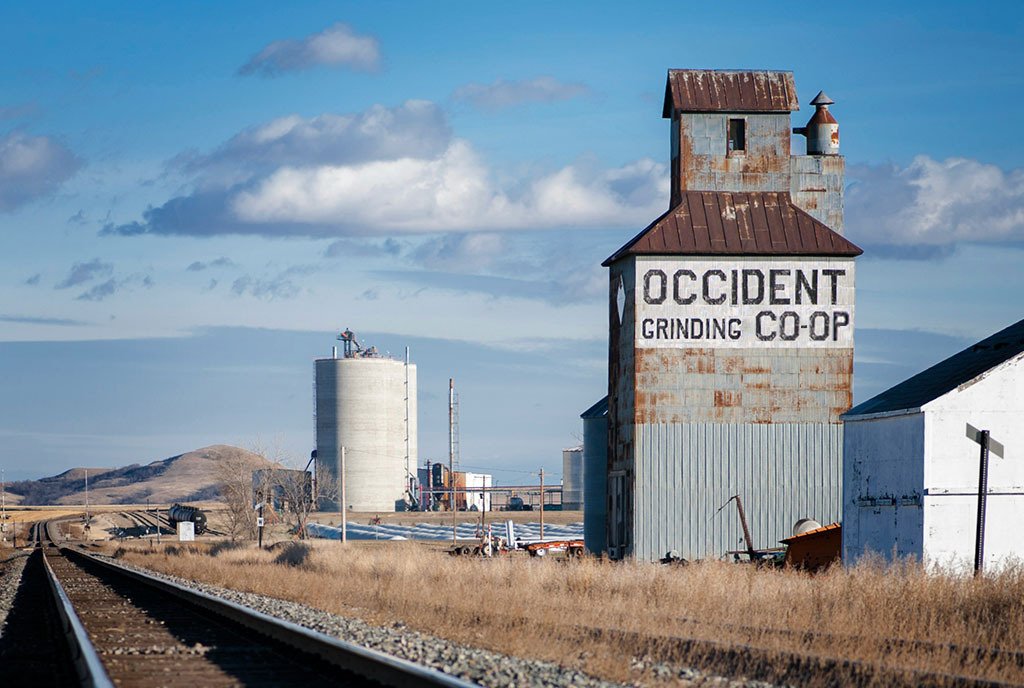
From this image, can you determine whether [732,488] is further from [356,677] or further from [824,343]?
[356,677]

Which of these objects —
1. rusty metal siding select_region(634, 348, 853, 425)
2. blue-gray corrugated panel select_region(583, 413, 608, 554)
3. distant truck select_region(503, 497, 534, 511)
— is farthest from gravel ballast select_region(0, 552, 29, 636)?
distant truck select_region(503, 497, 534, 511)

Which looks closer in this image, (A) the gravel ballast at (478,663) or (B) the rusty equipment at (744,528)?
(A) the gravel ballast at (478,663)

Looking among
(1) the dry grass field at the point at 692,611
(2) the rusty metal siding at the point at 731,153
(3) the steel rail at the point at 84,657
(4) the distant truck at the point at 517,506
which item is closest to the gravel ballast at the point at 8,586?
(3) the steel rail at the point at 84,657

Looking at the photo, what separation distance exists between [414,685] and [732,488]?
24.2m

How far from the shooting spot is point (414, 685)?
10.4 m

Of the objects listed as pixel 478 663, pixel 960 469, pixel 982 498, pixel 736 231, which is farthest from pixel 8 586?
pixel 478 663

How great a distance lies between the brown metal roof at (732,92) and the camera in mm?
35500

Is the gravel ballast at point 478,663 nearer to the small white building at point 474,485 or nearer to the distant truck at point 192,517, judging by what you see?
the distant truck at point 192,517

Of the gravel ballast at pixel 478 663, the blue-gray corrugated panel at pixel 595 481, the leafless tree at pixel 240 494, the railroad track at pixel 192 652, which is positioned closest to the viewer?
the railroad track at pixel 192 652

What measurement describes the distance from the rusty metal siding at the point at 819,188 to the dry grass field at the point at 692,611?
39.9 ft

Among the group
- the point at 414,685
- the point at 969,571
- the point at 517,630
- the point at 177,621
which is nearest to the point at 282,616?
the point at 177,621

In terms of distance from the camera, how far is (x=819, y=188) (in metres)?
35.8

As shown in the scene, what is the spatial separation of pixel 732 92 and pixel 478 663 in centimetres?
2532

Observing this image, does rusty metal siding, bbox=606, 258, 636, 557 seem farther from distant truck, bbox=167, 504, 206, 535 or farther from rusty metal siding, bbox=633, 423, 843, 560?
distant truck, bbox=167, 504, 206, 535
